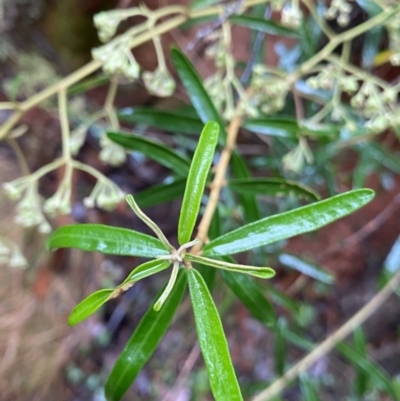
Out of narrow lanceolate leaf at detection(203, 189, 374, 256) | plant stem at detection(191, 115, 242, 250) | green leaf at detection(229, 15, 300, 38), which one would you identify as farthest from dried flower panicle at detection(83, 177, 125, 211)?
green leaf at detection(229, 15, 300, 38)

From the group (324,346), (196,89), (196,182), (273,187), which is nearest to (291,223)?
(196,182)

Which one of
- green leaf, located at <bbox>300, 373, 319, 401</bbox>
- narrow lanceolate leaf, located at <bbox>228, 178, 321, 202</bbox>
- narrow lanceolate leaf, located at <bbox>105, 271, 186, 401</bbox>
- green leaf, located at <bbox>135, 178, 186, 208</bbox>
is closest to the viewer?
narrow lanceolate leaf, located at <bbox>105, 271, 186, 401</bbox>

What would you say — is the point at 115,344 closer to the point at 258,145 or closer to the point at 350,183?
the point at 258,145

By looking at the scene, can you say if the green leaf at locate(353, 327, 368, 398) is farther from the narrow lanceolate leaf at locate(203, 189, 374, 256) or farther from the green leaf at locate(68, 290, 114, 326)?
the green leaf at locate(68, 290, 114, 326)

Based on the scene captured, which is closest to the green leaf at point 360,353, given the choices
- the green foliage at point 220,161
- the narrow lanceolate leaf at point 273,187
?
the green foliage at point 220,161

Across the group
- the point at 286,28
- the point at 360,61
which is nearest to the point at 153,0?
the point at 286,28

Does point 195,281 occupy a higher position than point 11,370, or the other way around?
point 195,281

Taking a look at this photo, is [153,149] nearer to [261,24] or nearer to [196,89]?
[196,89]
